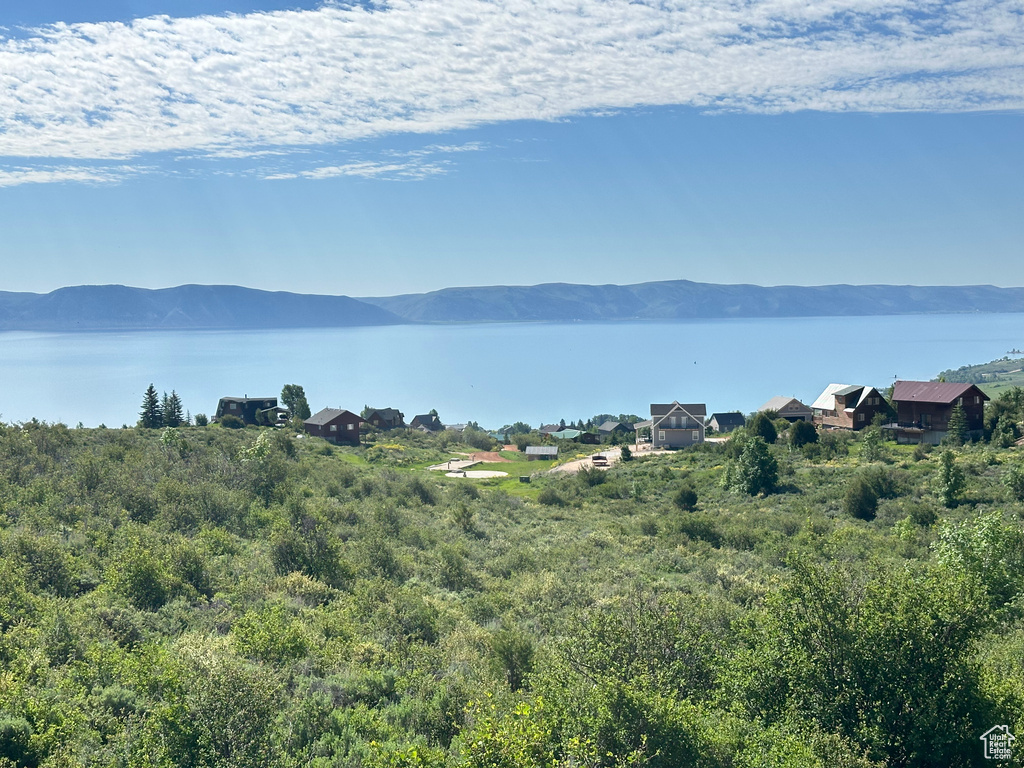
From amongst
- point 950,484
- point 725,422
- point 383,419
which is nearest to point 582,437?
point 725,422

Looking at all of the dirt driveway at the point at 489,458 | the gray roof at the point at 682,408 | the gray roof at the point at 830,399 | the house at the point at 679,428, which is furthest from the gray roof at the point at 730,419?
the dirt driveway at the point at 489,458

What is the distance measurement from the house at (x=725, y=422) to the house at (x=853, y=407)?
1802 cm

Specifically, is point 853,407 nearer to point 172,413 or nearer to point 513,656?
point 513,656

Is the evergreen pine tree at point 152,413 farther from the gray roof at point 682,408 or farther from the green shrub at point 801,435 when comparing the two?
the green shrub at point 801,435

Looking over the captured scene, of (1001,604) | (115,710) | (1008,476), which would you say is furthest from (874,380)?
(115,710)

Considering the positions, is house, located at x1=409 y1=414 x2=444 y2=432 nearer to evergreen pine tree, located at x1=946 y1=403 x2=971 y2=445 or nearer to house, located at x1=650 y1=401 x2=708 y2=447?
house, located at x1=650 y1=401 x2=708 y2=447

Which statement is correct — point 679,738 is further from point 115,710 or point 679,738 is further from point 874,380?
point 874,380

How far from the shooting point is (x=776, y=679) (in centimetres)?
1127

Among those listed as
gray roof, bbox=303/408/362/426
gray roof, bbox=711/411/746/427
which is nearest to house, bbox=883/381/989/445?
gray roof, bbox=711/411/746/427

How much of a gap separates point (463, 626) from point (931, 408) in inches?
1657

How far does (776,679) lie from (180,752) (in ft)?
26.9

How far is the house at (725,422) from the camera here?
7769 cm

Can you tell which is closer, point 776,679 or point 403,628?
point 776,679

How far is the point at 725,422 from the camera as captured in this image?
259 ft
